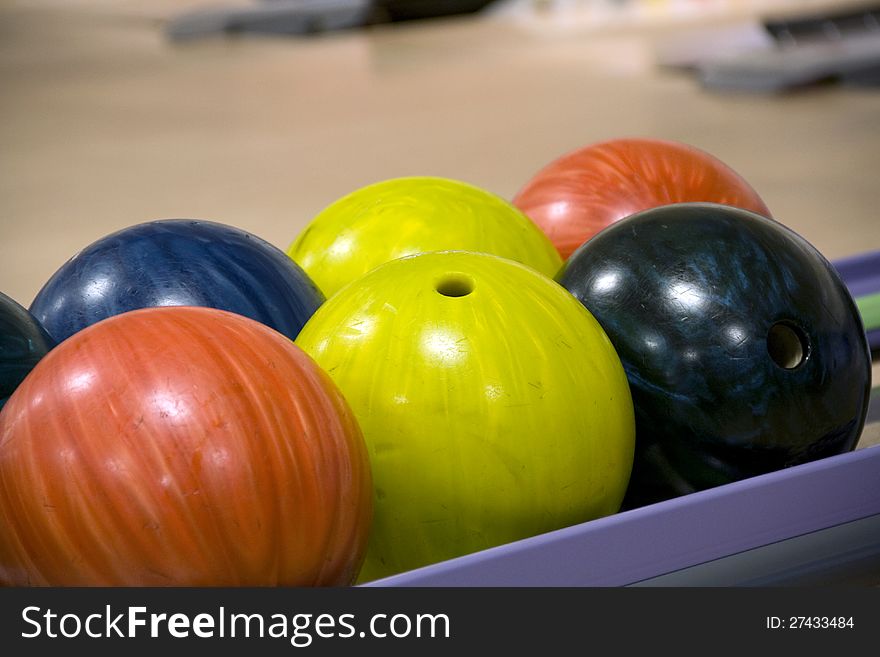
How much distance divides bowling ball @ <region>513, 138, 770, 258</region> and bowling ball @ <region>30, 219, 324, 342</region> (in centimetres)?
46

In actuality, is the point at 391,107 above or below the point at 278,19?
below

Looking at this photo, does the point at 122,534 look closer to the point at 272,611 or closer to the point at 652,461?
Answer: the point at 272,611

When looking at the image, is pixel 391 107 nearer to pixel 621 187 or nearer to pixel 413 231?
pixel 621 187

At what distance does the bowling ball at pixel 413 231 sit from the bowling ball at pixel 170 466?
501 millimetres

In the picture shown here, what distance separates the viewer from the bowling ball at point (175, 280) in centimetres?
150

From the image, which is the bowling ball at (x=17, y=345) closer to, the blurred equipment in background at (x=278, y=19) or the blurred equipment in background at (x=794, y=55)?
A: the blurred equipment in background at (x=794, y=55)

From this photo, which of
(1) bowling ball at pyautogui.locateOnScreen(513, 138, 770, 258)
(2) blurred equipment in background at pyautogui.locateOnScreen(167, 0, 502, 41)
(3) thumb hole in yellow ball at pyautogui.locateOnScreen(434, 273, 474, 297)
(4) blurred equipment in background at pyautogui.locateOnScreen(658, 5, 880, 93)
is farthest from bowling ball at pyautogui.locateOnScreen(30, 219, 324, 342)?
(2) blurred equipment in background at pyautogui.locateOnScreen(167, 0, 502, 41)

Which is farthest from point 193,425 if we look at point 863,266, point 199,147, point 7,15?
point 7,15

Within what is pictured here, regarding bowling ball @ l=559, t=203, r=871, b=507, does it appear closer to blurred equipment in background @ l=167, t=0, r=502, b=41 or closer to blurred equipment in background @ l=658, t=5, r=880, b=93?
blurred equipment in background @ l=658, t=5, r=880, b=93

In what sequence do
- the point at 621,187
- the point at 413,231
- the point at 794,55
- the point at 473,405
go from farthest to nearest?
A: the point at 794,55 → the point at 621,187 → the point at 413,231 → the point at 473,405

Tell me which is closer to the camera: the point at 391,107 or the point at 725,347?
the point at 725,347

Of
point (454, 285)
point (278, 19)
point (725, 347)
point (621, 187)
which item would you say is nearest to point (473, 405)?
point (454, 285)

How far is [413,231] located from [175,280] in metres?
0.33

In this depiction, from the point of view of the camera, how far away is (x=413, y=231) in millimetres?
1684
